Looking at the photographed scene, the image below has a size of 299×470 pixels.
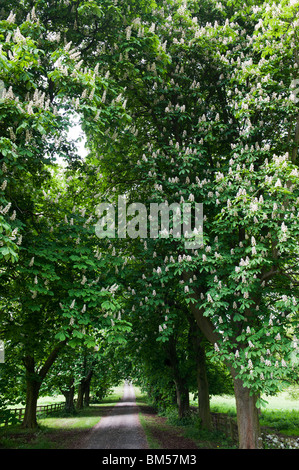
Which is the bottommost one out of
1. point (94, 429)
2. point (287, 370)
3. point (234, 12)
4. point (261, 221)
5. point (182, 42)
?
point (94, 429)

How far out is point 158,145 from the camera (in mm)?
12391

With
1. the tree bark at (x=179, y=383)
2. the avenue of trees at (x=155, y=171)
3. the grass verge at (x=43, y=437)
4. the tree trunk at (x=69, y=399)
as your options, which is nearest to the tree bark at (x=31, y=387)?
the grass verge at (x=43, y=437)

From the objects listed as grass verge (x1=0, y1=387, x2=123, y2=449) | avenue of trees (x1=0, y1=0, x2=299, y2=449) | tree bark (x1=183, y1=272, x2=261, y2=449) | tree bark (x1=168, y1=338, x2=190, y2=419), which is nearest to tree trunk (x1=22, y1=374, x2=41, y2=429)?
grass verge (x1=0, y1=387, x2=123, y2=449)

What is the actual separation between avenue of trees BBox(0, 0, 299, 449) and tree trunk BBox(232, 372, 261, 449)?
38mm

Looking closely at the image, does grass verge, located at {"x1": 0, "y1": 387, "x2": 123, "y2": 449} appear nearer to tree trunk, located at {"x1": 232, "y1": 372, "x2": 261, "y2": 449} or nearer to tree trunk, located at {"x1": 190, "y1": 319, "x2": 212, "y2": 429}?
tree trunk, located at {"x1": 190, "y1": 319, "x2": 212, "y2": 429}

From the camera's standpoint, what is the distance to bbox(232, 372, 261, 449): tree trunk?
10188mm

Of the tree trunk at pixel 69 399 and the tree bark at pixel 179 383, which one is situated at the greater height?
the tree bark at pixel 179 383

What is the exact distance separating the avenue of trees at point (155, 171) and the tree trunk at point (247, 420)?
0.04 m

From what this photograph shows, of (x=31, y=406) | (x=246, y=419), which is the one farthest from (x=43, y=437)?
(x=246, y=419)

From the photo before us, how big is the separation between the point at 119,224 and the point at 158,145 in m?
3.11

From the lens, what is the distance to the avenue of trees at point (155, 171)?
7.86 meters

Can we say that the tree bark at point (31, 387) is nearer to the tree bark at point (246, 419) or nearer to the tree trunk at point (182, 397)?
the tree trunk at point (182, 397)

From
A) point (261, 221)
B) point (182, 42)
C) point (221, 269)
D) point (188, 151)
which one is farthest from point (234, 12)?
point (221, 269)

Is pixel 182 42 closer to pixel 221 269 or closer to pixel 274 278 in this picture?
pixel 221 269
